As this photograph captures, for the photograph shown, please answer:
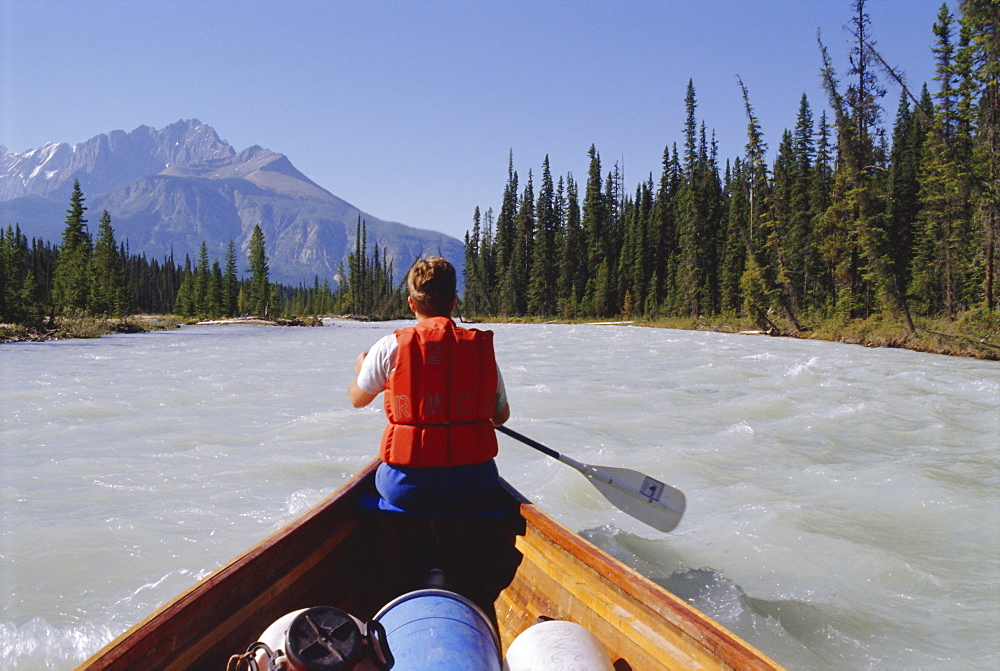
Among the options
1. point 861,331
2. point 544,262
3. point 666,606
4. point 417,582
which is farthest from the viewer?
point 544,262

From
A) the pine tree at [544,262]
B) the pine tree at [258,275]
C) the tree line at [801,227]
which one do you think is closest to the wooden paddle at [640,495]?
the tree line at [801,227]

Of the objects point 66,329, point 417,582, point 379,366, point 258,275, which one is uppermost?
point 258,275

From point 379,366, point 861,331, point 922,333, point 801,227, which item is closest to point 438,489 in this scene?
point 379,366

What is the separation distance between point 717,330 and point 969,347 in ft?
58.7

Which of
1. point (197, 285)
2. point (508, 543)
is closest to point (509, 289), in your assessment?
point (197, 285)

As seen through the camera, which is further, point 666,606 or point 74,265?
point 74,265

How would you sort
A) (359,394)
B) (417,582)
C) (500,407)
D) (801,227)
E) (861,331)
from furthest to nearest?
(801,227), (861,331), (500,407), (359,394), (417,582)

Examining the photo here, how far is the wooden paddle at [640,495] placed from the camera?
376cm

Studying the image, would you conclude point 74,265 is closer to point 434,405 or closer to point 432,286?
point 432,286

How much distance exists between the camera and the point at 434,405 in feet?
9.12

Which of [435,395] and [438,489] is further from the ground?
[435,395]

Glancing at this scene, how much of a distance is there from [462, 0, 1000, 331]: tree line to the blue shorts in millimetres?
16908

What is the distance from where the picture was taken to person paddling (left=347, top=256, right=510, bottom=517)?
2779 mm

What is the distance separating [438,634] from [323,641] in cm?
41
